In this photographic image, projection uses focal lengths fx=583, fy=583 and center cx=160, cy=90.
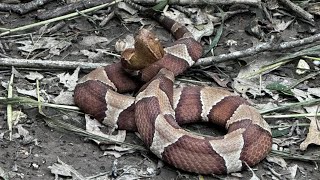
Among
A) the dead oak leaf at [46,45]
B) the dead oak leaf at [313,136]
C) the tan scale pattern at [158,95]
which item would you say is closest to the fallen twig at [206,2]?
the dead oak leaf at [46,45]

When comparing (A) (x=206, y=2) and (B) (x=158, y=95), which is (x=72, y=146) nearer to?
(B) (x=158, y=95)

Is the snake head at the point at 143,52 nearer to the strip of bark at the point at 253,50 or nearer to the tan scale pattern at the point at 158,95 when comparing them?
the tan scale pattern at the point at 158,95

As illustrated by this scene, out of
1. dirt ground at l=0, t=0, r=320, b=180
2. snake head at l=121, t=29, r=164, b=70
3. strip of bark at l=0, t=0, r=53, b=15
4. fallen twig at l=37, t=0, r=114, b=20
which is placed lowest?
dirt ground at l=0, t=0, r=320, b=180

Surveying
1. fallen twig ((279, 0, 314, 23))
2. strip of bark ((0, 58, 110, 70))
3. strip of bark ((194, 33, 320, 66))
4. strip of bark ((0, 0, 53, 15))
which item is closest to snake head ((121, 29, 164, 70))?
strip of bark ((0, 58, 110, 70))

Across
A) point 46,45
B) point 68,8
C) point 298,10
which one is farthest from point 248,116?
point 68,8

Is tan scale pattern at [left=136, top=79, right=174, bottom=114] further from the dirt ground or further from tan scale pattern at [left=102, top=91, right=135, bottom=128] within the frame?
the dirt ground

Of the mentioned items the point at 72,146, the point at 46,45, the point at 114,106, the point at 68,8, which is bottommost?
the point at 72,146

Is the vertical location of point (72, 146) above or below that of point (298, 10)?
below
